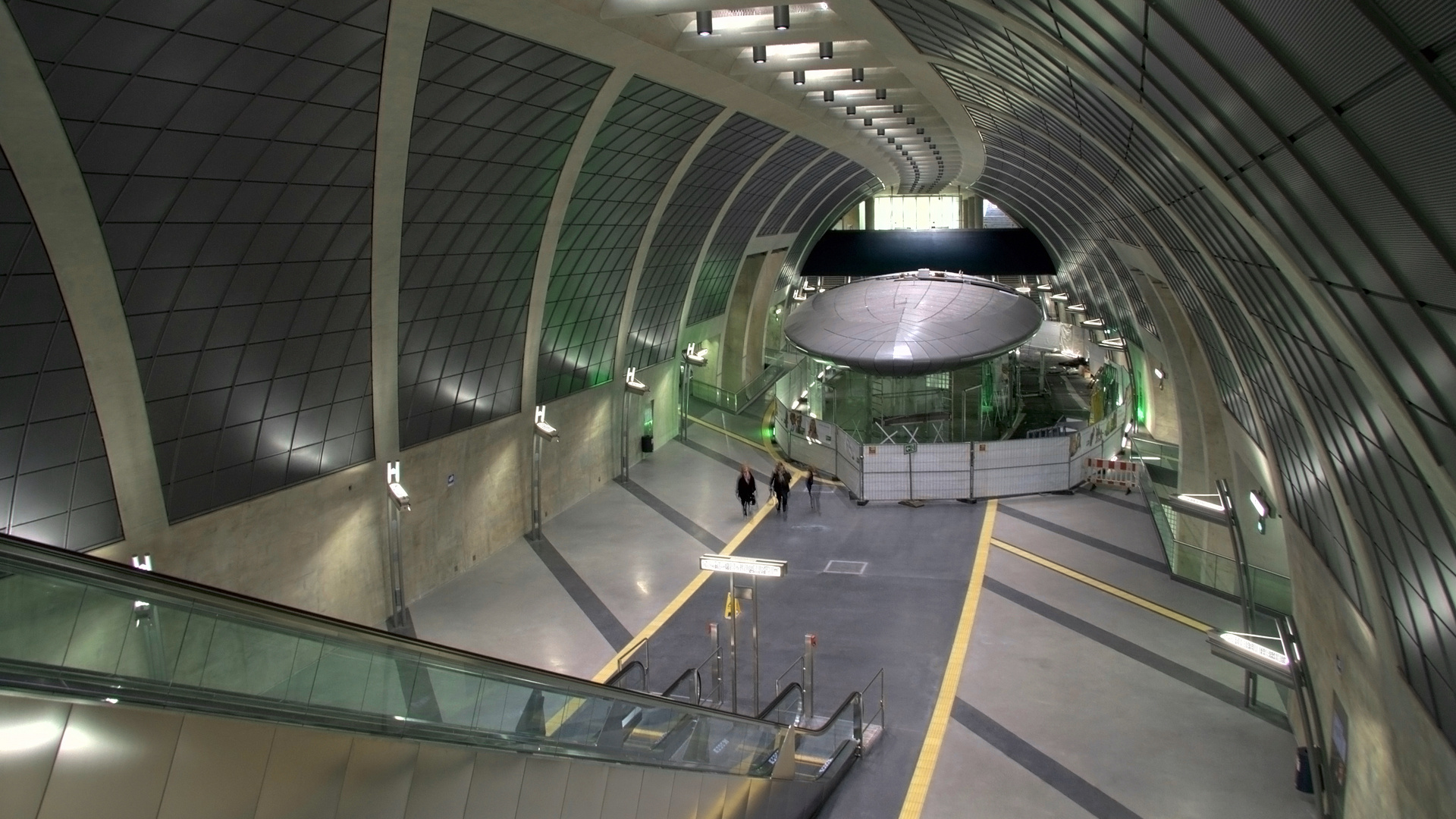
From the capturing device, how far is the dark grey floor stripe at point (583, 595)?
16.8 m

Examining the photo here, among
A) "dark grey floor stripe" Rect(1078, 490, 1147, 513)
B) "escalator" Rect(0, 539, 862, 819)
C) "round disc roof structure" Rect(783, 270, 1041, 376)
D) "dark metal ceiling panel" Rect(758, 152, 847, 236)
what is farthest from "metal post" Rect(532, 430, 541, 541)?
"dark metal ceiling panel" Rect(758, 152, 847, 236)

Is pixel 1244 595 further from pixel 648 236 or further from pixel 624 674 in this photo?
pixel 648 236

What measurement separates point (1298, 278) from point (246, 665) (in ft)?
21.1

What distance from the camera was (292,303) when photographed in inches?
573

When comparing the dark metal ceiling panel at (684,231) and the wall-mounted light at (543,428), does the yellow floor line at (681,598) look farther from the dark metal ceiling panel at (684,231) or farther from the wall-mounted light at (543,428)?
the dark metal ceiling panel at (684,231)

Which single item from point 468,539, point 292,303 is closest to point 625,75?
point 292,303

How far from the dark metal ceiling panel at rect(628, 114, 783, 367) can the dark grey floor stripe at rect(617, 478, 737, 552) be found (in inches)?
154

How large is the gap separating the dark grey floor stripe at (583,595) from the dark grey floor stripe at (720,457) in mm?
6816

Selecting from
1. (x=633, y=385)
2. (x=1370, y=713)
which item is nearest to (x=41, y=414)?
(x=1370, y=713)

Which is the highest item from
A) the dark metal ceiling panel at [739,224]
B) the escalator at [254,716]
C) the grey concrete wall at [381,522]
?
the dark metal ceiling panel at [739,224]

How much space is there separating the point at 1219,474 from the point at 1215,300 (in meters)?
9.78

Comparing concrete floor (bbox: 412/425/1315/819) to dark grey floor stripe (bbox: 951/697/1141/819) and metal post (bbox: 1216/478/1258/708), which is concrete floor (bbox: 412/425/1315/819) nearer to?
dark grey floor stripe (bbox: 951/697/1141/819)

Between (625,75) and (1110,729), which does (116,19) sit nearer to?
(625,75)

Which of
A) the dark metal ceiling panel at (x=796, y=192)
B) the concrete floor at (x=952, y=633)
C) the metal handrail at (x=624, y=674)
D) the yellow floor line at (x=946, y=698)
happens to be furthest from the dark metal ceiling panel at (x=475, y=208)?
the dark metal ceiling panel at (x=796, y=192)
